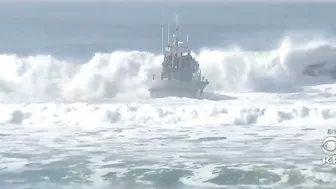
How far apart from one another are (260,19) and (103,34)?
5546 mm

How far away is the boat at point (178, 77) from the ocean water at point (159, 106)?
28cm

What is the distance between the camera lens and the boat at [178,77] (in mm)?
17438

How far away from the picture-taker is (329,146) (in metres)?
14.3

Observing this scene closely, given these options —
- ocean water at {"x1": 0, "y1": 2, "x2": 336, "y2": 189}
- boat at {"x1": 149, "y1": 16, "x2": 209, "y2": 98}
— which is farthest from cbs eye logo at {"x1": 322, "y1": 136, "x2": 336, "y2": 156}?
boat at {"x1": 149, "y1": 16, "x2": 209, "y2": 98}

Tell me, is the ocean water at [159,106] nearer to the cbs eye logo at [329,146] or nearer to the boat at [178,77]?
the cbs eye logo at [329,146]

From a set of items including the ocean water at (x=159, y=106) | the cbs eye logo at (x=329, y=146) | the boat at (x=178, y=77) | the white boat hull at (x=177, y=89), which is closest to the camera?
the ocean water at (x=159, y=106)

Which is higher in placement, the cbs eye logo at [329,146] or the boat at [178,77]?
the boat at [178,77]

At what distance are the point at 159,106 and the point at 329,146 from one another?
13.1 ft

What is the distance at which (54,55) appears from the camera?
21766 mm

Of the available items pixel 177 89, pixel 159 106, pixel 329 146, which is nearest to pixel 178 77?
pixel 177 89

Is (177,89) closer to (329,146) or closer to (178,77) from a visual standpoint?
(178,77)

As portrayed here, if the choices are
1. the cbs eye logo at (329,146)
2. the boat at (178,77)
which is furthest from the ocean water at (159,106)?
the boat at (178,77)

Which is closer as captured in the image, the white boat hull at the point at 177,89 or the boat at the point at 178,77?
the white boat hull at the point at 177,89

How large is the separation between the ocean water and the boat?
285 mm
